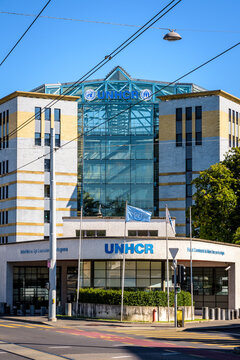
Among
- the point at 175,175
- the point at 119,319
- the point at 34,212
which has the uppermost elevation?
the point at 175,175

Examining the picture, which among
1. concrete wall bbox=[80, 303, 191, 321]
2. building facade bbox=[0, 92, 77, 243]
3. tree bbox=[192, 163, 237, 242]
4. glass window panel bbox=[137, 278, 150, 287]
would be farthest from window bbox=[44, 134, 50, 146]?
concrete wall bbox=[80, 303, 191, 321]

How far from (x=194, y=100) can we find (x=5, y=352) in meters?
67.0

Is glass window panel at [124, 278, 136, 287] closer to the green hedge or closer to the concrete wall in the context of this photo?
the green hedge

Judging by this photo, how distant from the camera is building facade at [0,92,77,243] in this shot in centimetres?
8175

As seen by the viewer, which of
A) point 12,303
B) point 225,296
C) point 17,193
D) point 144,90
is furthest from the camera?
point 144,90

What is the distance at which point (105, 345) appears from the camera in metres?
26.2

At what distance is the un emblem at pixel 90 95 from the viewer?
93.1m

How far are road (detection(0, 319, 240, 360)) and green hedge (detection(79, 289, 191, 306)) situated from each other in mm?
6351

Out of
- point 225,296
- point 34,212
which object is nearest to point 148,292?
point 225,296

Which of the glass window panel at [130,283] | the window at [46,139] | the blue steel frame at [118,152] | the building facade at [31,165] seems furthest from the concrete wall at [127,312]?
the blue steel frame at [118,152]

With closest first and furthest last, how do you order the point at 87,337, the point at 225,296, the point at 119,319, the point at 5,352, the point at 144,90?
the point at 5,352
the point at 87,337
the point at 119,319
the point at 225,296
the point at 144,90

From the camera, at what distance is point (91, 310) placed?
45.5m

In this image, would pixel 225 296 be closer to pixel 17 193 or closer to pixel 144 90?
pixel 17 193

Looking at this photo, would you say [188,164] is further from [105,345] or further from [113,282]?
[105,345]
